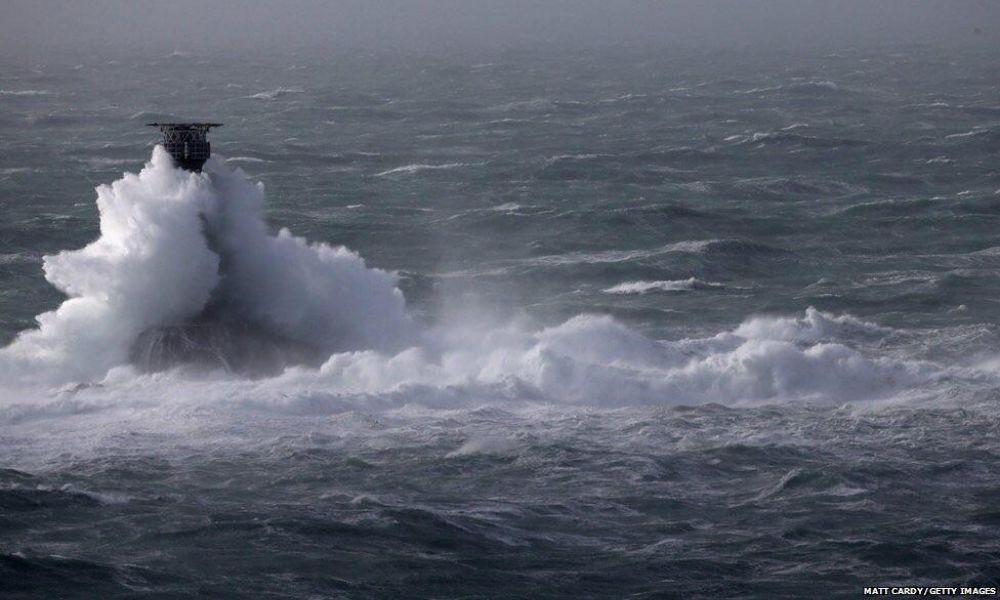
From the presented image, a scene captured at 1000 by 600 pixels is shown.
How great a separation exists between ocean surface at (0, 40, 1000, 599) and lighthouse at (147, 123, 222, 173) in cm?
55

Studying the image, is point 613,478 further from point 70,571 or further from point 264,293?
point 264,293

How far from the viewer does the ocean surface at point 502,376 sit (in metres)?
37.1

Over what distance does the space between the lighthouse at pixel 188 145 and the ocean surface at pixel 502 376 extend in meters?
0.55

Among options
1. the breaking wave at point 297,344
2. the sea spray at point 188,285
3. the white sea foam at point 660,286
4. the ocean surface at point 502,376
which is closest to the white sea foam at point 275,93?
the ocean surface at point 502,376

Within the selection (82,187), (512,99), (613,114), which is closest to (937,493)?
(82,187)

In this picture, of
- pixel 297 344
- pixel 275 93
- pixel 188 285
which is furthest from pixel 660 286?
pixel 275 93

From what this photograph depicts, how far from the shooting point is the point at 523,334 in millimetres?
57062

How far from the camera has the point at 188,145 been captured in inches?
2184

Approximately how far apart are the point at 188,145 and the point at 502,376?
552 inches

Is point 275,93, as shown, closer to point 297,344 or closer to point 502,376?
point 297,344

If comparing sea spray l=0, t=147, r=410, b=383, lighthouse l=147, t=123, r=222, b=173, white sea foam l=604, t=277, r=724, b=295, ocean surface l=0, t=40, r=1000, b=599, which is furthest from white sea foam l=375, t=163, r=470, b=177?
lighthouse l=147, t=123, r=222, b=173

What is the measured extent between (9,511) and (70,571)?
4.41 meters

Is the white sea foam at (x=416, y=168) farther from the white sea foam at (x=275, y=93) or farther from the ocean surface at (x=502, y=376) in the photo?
the white sea foam at (x=275, y=93)

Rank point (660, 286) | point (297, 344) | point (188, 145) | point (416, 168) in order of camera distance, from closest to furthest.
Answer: point (297, 344)
point (188, 145)
point (660, 286)
point (416, 168)
